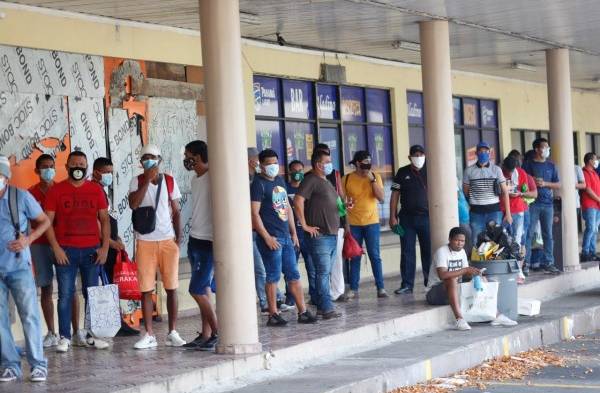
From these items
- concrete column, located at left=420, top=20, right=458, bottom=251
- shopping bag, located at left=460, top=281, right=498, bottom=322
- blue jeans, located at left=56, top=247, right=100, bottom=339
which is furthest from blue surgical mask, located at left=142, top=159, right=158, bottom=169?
concrete column, located at left=420, top=20, right=458, bottom=251

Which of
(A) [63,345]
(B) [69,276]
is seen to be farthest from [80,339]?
(B) [69,276]

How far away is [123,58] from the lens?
1473cm

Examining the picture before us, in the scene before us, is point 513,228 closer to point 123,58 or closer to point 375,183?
point 375,183

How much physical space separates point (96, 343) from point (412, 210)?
5352 mm

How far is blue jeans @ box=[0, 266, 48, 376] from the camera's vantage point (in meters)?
10.0

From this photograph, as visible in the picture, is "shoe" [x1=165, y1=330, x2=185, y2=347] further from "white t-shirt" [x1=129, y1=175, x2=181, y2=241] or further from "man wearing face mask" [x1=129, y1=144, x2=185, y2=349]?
"white t-shirt" [x1=129, y1=175, x2=181, y2=241]

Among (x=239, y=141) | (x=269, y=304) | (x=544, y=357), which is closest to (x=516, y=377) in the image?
(x=544, y=357)

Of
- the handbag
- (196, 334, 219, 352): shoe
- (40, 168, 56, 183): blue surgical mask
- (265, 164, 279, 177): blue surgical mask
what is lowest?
(196, 334, 219, 352): shoe

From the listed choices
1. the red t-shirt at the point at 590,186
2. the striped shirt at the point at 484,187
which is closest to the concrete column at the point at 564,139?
the red t-shirt at the point at 590,186

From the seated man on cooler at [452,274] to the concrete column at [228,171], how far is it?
3.62 meters

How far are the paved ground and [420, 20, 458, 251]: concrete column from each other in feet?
8.30

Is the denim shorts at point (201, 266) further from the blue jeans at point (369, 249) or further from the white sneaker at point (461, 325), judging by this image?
the blue jeans at point (369, 249)

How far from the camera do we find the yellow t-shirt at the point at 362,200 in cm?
1564

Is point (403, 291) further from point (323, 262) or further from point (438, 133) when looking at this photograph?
point (323, 262)
